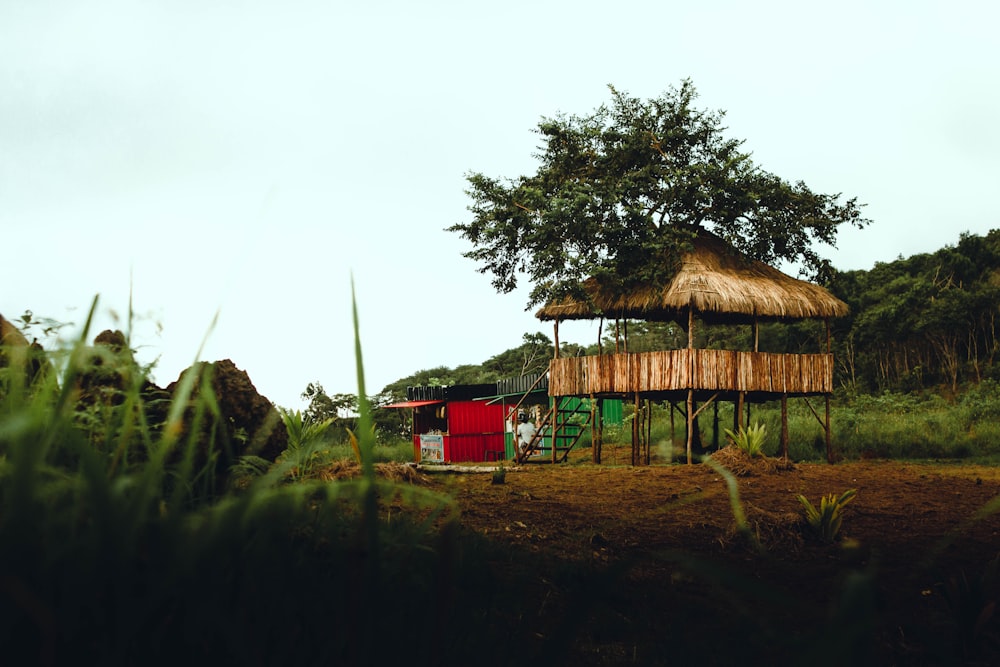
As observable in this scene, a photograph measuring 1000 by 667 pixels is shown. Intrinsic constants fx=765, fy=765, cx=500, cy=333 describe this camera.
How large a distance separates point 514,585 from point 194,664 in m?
2.77

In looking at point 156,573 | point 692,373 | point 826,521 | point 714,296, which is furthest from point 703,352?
point 156,573

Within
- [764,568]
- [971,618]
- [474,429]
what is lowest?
[474,429]

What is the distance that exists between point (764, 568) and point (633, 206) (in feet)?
45.3

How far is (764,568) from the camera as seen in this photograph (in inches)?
190

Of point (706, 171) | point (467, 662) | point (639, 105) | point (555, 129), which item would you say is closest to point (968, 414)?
point (706, 171)

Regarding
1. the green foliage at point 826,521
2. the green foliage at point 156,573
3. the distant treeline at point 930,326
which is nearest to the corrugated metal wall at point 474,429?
the distant treeline at point 930,326

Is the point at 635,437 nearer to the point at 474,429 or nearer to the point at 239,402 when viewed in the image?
the point at 474,429

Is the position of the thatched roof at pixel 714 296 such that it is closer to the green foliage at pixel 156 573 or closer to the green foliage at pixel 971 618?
the green foliage at pixel 971 618

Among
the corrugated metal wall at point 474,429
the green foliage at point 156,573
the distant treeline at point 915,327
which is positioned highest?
the distant treeline at point 915,327

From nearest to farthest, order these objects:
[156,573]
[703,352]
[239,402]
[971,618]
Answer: [156,573] → [971,618] → [239,402] → [703,352]

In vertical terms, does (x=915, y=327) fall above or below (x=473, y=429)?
above

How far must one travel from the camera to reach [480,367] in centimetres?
4294

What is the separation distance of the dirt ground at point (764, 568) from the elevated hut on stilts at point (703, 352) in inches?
255

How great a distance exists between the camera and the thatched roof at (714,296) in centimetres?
1650
